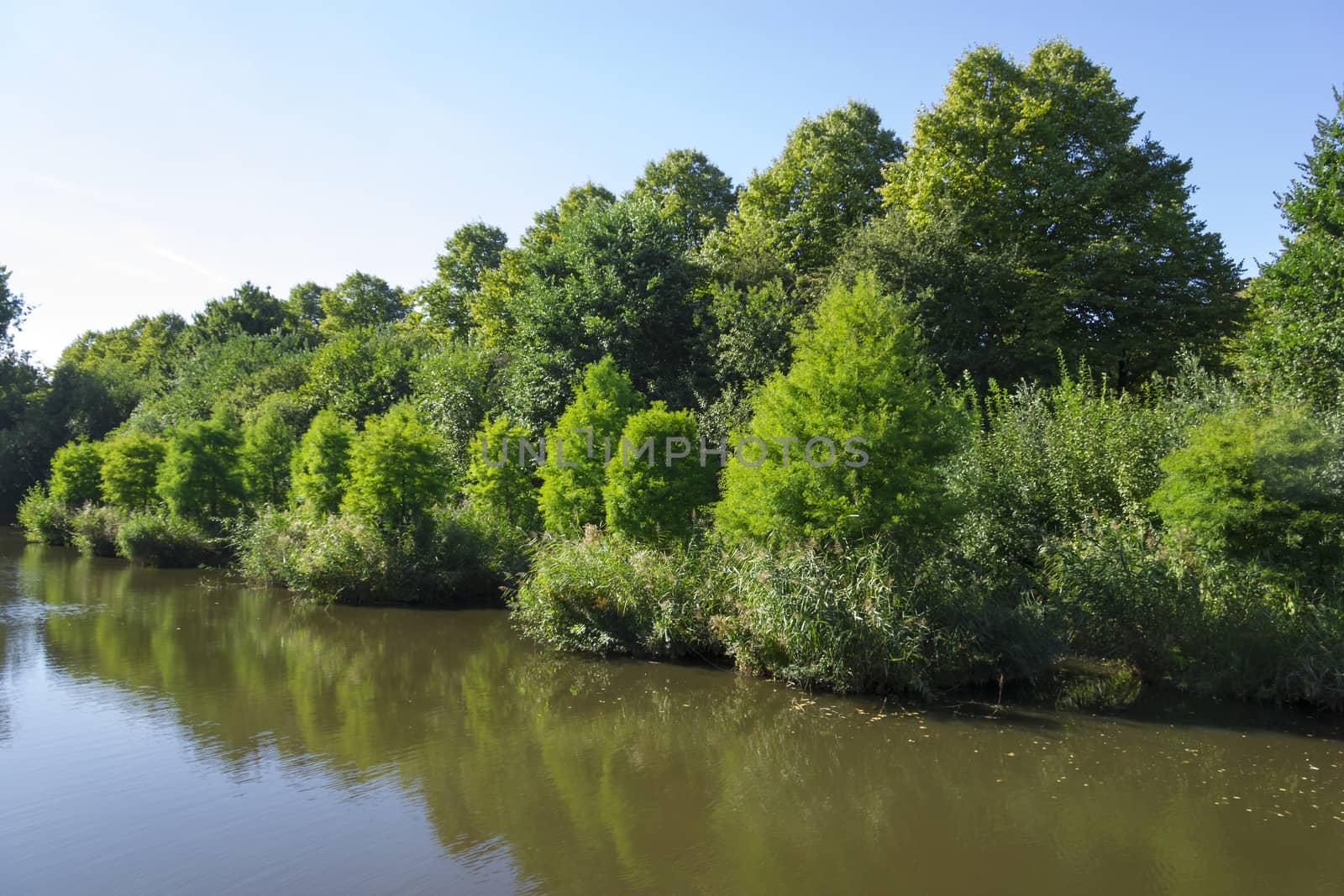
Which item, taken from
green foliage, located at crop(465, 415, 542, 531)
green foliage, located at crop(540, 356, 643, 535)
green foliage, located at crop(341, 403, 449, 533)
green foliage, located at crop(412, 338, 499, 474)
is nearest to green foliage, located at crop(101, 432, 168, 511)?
green foliage, located at crop(412, 338, 499, 474)

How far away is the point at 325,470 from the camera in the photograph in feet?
72.1

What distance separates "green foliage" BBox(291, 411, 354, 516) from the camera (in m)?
21.8

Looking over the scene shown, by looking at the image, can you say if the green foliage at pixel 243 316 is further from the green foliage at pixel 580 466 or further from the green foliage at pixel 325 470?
the green foliage at pixel 580 466

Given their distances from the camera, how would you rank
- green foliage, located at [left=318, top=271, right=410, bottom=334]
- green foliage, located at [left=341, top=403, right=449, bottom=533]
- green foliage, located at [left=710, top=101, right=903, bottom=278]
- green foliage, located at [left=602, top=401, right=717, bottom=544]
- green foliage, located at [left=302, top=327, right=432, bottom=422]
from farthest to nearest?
green foliage, located at [left=318, top=271, right=410, bottom=334], green foliage, located at [left=302, top=327, right=432, bottom=422], green foliage, located at [left=710, top=101, right=903, bottom=278], green foliage, located at [left=341, top=403, right=449, bottom=533], green foliage, located at [left=602, top=401, right=717, bottom=544]

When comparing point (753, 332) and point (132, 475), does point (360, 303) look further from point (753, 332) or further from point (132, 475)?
point (753, 332)

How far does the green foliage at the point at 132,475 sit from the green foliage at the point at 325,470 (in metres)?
9.96

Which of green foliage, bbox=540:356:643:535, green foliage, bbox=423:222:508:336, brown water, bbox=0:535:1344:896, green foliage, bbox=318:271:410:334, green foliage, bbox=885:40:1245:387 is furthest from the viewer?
green foliage, bbox=318:271:410:334

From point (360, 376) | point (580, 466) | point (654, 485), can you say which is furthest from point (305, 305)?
point (654, 485)

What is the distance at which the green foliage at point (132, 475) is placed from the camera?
2911 centimetres

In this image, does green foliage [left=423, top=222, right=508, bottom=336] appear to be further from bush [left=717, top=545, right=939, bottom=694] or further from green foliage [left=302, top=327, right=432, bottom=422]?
bush [left=717, top=545, right=939, bottom=694]

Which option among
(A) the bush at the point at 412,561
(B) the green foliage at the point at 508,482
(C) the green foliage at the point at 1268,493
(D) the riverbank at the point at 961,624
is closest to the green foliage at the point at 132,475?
(A) the bush at the point at 412,561

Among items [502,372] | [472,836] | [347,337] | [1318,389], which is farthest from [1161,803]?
[347,337]

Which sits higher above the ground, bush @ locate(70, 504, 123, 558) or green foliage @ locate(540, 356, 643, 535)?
green foliage @ locate(540, 356, 643, 535)

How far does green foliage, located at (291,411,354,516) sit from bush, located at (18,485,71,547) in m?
15.0
